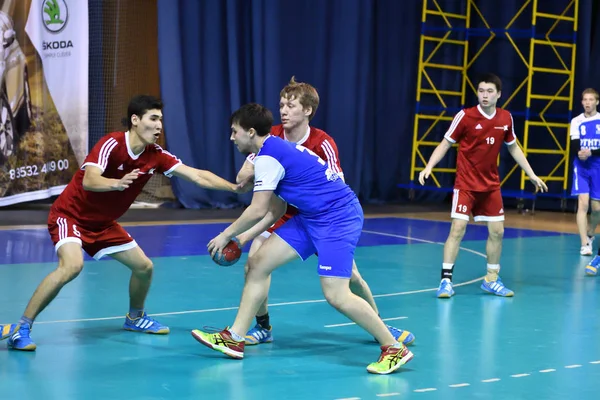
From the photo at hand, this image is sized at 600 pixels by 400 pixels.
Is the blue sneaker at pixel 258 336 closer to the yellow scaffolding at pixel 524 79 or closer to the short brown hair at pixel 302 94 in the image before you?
the short brown hair at pixel 302 94

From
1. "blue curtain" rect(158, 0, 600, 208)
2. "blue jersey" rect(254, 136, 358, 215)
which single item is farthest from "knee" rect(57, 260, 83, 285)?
"blue curtain" rect(158, 0, 600, 208)

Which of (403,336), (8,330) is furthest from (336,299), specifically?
(8,330)

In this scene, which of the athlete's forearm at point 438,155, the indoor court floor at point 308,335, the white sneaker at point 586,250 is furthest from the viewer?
the white sneaker at point 586,250

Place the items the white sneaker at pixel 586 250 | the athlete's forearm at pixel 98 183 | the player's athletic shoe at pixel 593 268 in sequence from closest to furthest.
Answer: the athlete's forearm at pixel 98 183 < the player's athletic shoe at pixel 593 268 < the white sneaker at pixel 586 250

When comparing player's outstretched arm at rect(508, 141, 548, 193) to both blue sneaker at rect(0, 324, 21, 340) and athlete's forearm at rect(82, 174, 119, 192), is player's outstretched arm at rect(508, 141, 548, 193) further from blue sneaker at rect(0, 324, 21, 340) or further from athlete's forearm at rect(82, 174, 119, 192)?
blue sneaker at rect(0, 324, 21, 340)

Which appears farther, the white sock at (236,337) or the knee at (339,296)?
the white sock at (236,337)

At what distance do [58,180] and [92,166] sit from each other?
7934 millimetres

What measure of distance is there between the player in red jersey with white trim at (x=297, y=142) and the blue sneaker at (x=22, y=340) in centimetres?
124

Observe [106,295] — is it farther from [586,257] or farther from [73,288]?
[586,257]

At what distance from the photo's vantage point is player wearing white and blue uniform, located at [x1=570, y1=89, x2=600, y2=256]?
386 inches

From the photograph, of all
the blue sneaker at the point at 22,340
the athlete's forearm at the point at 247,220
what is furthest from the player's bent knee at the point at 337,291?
the blue sneaker at the point at 22,340

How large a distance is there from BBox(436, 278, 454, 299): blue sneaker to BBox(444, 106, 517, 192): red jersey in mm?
796

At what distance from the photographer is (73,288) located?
7.27 m

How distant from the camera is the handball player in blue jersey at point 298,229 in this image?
16.4 ft
